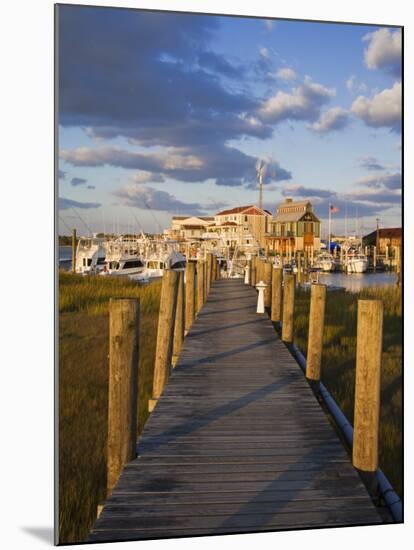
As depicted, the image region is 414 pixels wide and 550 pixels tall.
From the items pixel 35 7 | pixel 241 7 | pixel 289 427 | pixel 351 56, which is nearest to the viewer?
pixel 289 427

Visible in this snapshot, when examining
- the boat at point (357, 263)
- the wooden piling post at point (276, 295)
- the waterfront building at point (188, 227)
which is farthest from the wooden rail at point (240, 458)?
the wooden piling post at point (276, 295)

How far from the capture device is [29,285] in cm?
392

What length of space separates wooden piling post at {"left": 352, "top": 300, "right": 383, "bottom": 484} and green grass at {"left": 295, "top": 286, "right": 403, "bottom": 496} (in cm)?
110

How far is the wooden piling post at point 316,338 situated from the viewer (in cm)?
494

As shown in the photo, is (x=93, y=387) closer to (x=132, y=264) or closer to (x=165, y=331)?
(x=165, y=331)

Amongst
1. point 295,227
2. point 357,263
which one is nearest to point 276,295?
point 357,263

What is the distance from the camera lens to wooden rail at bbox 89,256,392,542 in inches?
112

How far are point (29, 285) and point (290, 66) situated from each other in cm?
303

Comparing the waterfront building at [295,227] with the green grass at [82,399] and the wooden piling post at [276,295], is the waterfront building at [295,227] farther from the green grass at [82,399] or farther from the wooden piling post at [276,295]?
the green grass at [82,399]

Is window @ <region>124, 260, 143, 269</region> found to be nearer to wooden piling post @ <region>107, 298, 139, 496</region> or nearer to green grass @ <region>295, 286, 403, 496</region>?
green grass @ <region>295, 286, 403, 496</region>

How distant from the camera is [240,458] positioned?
10.9ft

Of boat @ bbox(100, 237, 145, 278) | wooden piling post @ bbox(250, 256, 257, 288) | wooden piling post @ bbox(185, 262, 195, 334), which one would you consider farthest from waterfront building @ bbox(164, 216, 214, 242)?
wooden piling post @ bbox(250, 256, 257, 288)

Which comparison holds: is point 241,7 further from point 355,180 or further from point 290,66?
point 355,180

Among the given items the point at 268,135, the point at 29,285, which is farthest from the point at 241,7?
the point at 29,285
